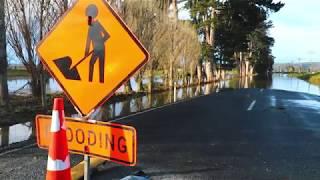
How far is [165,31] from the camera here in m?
32.2

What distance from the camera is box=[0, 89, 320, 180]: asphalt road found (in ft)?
23.2

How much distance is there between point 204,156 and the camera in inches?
330

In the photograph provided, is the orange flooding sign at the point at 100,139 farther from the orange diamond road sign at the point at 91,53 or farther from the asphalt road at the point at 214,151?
the asphalt road at the point at 214,151

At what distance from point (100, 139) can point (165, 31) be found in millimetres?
28080

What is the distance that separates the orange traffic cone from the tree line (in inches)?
430

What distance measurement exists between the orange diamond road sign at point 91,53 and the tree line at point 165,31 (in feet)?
34.6

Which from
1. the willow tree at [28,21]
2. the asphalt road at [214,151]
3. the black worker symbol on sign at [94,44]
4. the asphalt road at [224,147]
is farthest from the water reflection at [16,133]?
the black worker symbol on sign at [94,44]

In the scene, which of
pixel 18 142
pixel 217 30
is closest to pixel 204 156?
pixel 18 142

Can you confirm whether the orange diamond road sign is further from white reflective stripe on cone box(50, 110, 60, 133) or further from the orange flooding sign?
white reflective stripe on cone box(50, 110, 60, 133)

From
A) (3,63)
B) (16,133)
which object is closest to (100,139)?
(16,133)

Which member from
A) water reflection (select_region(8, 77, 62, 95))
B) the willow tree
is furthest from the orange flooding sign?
the willow tree

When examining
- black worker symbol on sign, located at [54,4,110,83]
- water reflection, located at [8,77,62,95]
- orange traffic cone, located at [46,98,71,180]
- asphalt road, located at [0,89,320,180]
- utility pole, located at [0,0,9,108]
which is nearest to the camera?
orange traffic cone, located at [46,98,71,180]

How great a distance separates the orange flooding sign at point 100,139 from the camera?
13.9 ft

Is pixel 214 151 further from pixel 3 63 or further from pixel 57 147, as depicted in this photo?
pixel 3 63
